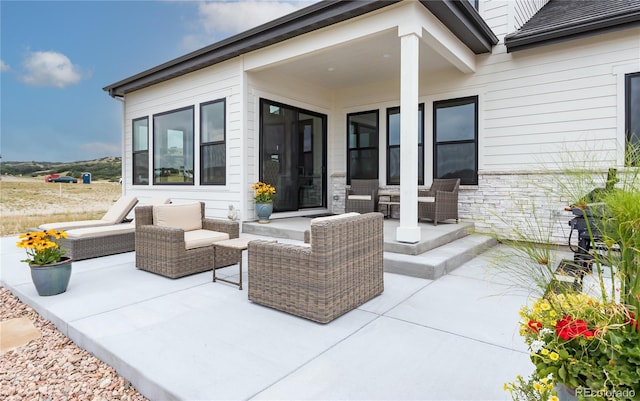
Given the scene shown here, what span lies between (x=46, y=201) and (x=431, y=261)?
10581mm

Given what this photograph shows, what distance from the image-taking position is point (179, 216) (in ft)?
15.4

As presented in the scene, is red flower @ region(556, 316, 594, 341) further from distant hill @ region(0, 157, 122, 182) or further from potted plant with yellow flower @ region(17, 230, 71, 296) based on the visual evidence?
distant hill @ region(0, 157, 122, 182)

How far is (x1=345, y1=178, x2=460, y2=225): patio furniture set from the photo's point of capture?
5.98 meters

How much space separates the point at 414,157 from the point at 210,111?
4611 mm

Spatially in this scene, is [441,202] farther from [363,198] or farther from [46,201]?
[46,201]

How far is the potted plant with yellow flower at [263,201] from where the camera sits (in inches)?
252

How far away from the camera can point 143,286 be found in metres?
3.74

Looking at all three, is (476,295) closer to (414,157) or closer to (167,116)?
(414,157)

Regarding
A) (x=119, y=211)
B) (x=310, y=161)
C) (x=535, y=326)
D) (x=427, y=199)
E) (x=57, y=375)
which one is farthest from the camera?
(x=310, y=161)

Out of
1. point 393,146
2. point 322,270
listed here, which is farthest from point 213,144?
point 322,270

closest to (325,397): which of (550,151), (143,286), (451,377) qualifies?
(451,377)

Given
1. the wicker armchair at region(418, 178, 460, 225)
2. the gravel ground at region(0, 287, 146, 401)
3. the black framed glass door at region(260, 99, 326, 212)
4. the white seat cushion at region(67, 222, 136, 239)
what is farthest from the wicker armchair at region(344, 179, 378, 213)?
the gravel ground at region(0, 287, 146, 401)

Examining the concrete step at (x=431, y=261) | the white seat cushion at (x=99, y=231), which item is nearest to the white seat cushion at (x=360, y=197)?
the concrete step at (x=431, y=261)

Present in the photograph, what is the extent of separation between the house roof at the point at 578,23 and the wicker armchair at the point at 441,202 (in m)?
2.47
